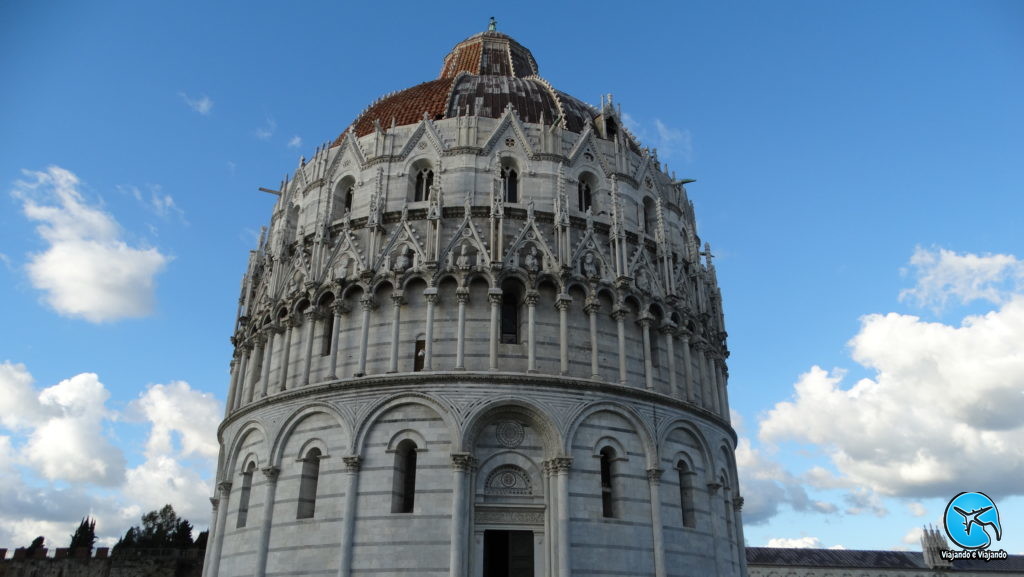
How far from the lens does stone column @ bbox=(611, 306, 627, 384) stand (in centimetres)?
2333

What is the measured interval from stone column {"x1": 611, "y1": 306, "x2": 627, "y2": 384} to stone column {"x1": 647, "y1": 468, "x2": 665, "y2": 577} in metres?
3.01

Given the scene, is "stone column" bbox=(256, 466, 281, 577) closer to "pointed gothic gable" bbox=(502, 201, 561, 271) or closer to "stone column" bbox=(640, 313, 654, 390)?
"pointed gothic gable" bbox=(502, 201, 561, 271)

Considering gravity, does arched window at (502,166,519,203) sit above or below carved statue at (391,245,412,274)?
above

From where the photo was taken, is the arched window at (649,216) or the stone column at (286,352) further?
the arched window at (649,216)

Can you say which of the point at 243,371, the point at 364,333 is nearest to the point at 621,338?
the point at 364,333

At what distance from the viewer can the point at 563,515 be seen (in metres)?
20.6

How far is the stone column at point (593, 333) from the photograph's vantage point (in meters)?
23.0

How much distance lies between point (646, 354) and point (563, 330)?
10.2 ft

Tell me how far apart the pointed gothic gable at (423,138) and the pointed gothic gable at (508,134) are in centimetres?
169

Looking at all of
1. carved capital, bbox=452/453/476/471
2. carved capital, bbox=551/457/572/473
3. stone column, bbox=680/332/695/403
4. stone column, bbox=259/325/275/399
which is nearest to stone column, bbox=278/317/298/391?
stone column, bbox=259/325/275/399

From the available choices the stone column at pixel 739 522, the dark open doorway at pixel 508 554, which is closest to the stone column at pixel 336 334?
the dark open doorway at pixel 508 554

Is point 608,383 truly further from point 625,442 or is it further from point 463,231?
point 463,231

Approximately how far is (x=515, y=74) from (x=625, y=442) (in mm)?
22635

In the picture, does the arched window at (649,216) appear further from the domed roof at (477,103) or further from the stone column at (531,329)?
the stone column at (531,329)
